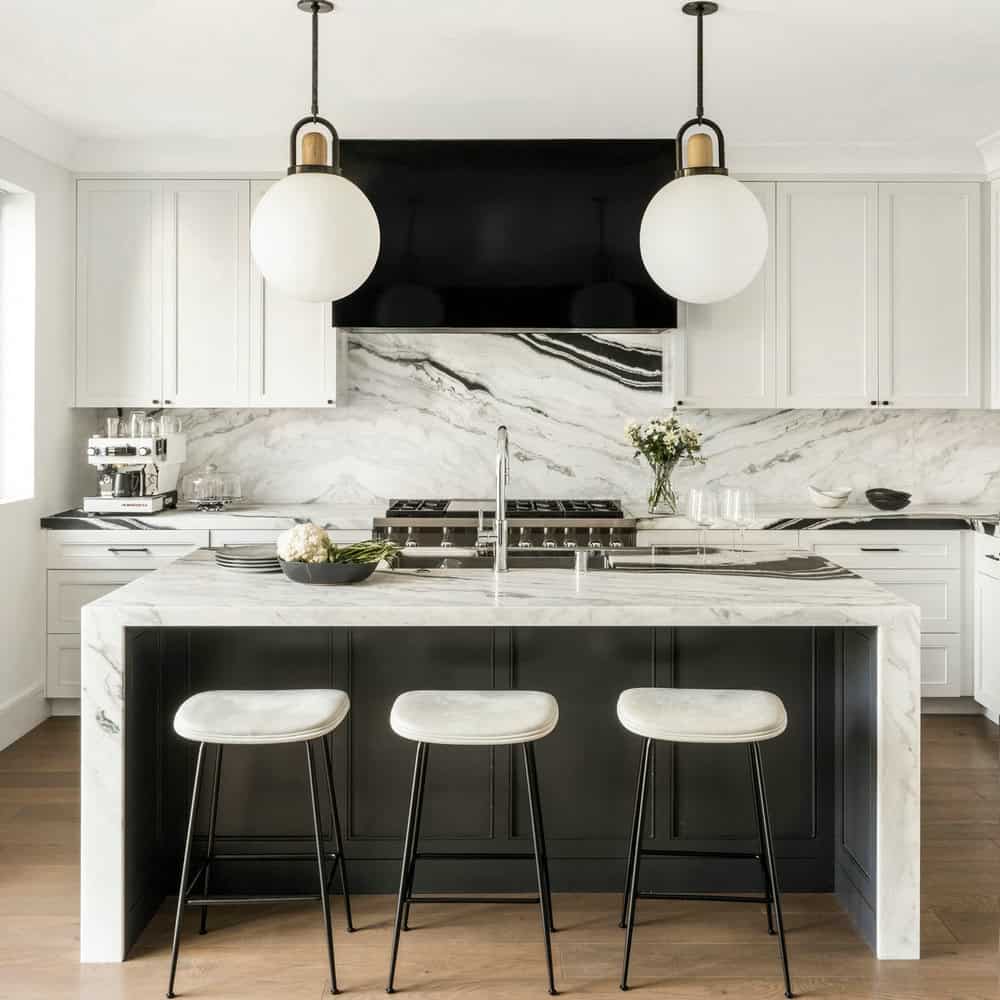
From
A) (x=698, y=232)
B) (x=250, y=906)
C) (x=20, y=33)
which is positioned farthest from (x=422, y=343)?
(x=250, y=906)

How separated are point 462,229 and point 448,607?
8.35 ft

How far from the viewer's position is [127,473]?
473cm

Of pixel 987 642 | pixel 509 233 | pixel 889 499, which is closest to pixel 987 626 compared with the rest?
pixel 987 642

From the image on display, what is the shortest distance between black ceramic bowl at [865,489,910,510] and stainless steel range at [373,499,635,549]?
1219mm

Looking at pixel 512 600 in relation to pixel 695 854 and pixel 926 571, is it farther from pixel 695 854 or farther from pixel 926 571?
pixel 926 571

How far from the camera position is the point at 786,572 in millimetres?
2975

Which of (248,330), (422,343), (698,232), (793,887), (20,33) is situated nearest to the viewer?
(698,232)

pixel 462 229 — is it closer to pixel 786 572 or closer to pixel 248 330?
pixel 248 330

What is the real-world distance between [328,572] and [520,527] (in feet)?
6.46

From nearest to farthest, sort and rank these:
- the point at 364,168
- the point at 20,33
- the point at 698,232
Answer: the point at 698,232 → the point at 20,33 → the point at 364,168

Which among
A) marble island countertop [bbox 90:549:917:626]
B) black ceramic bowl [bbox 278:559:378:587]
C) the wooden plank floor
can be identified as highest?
black ceramic bowl [bbox 278:559:378:587]

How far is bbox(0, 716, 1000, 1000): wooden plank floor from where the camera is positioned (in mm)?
2434

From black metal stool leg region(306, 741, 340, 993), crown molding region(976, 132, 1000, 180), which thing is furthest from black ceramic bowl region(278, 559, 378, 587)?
crown molding region(976, 132, 1000, 180)

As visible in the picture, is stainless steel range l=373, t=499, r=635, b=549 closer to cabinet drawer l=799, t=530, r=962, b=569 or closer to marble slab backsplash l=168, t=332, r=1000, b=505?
marble slab backsplash l=168, t=332, r=1000, b=505
